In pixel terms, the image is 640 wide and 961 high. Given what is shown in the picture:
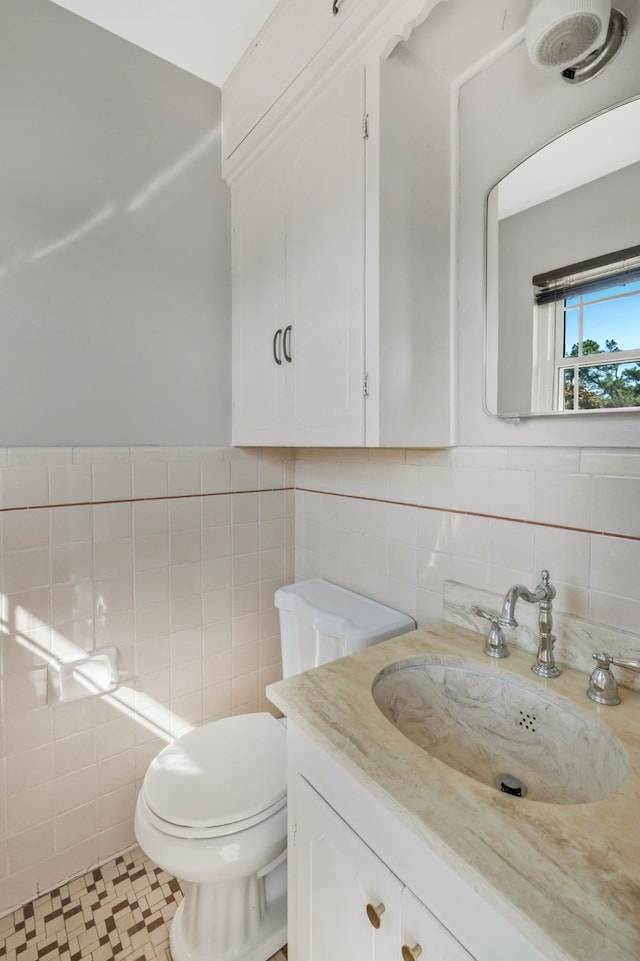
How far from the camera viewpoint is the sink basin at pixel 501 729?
780 millimetres

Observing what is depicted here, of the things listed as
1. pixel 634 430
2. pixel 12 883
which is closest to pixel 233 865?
pixel 12 883

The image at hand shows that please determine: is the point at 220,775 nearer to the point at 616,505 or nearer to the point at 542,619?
the point at 542,619

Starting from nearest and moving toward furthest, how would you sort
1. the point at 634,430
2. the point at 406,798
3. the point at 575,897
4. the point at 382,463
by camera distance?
the point at 575,897
the point at 406,798
the point at 634,430
the point at 382,463

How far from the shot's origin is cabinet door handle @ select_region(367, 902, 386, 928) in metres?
0.67

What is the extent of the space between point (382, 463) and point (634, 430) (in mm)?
674

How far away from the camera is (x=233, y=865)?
3.29ft

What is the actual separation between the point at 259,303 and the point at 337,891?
1429 mm

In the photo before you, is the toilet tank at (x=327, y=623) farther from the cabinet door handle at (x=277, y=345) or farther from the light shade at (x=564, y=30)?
the light shade at (x=564, y=30)

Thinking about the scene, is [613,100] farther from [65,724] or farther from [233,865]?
[65,724]

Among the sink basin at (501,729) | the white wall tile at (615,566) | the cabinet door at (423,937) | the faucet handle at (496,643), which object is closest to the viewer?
the cabinet door at (423,937)

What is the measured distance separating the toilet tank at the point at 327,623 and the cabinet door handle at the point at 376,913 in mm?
566

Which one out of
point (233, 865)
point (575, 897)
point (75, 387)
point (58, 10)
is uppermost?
point (58, 10)

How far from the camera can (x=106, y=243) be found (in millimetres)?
1375

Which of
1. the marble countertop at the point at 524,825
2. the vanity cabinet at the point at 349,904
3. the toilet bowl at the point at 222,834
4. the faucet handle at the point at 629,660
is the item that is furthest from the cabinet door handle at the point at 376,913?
the faucet handle at the point at 629,660
